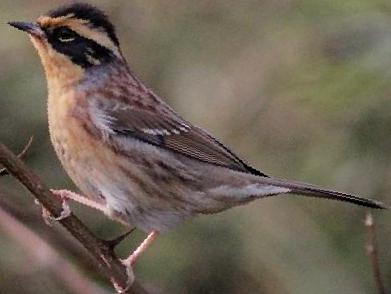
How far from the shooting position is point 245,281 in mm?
8195

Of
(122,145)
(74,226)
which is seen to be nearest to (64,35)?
(122,145)

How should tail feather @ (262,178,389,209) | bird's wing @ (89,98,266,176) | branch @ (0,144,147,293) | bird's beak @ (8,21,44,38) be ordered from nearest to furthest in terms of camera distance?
branch @ (0,144,147,293) → tail feather @ (262,178,389,209) → bird's beak @ (8,21,44,38) → bird's wing @ (89,98,266,176)

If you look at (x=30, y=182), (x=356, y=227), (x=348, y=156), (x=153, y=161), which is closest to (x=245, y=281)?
(x=356, y=227)

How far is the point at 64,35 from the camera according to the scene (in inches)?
249

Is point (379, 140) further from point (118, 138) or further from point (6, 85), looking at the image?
point (6, 85)

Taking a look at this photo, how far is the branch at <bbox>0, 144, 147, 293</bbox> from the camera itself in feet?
16.8

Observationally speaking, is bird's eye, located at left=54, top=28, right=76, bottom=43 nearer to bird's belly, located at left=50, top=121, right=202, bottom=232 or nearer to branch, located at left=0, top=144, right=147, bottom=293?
bird's belly, located at left=50, top=121, right=202, bottom=232

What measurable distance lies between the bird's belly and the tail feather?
1.35 feet

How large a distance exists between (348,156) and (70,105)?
5.29 ft

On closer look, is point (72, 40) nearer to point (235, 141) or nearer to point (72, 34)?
point (72, 34)

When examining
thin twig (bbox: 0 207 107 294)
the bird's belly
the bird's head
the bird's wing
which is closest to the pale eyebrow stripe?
the bird's head

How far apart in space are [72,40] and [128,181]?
667 mm

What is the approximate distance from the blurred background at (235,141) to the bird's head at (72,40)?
3.72 ft

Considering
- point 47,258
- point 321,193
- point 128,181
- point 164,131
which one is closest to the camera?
point 321,193
